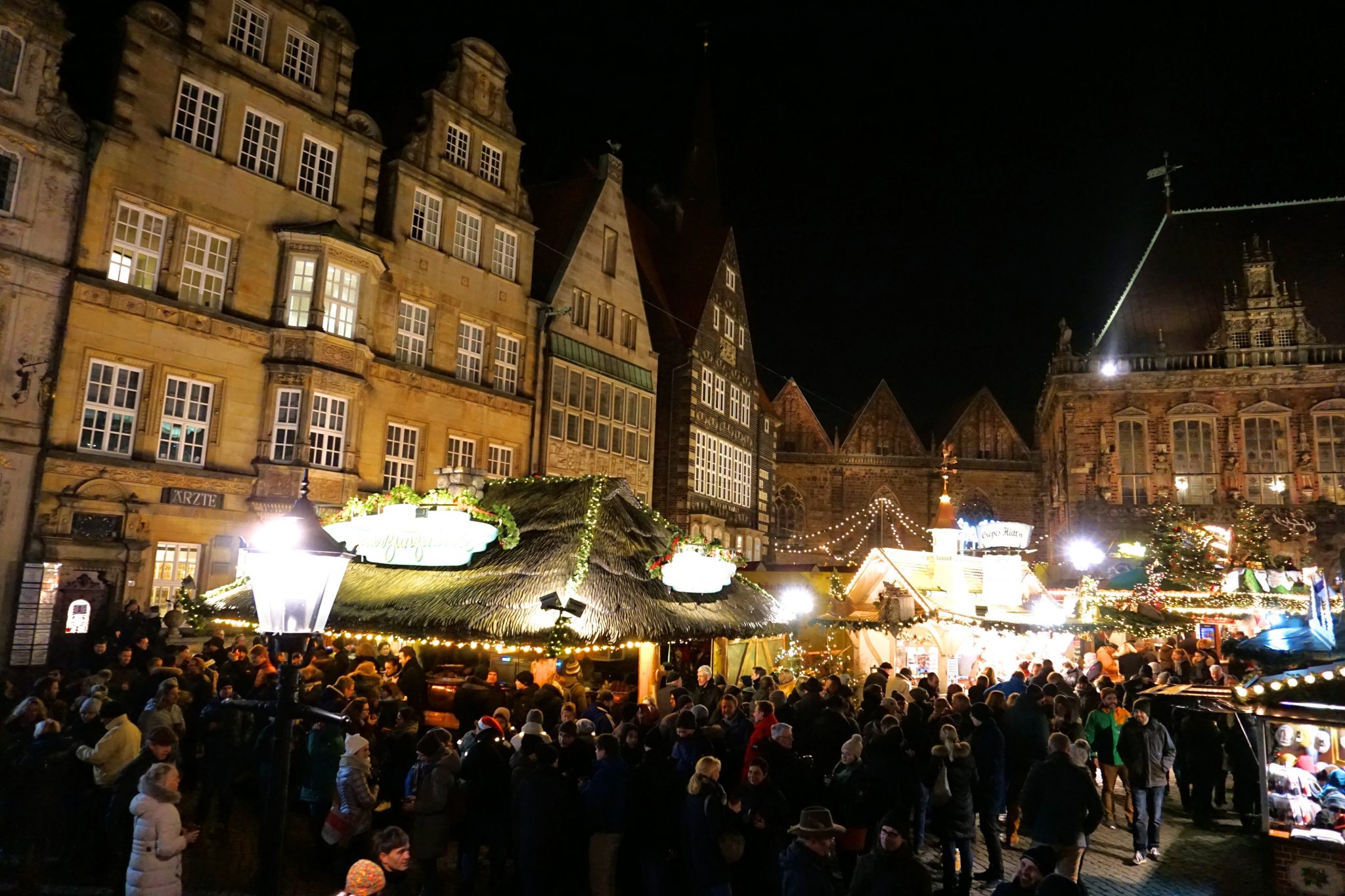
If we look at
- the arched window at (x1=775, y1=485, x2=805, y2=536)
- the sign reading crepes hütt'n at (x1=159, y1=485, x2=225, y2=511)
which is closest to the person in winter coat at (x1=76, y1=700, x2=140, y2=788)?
the sign reading crepes hütt'n at (x1=159, y1=485, x2=225, y2=511)

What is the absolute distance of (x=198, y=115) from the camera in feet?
56.5

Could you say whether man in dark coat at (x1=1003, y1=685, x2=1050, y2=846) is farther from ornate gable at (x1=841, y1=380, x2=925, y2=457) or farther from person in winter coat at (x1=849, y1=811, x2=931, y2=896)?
ornate gable at (x1=841, y1=380, x2=925, y2=457)

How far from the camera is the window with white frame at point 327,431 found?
18.1 metres

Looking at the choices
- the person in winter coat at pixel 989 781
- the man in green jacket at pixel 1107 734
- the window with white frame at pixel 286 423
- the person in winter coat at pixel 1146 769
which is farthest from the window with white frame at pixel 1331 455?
the window with white frame at pixel 286 423

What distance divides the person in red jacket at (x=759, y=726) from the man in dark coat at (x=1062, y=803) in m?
2.39

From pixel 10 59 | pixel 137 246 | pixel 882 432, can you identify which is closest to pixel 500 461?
pixel 137 246

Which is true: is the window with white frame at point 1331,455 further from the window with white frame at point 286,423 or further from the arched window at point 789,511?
the window with white frame at point 286,423

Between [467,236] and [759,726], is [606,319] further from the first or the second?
[759,726]

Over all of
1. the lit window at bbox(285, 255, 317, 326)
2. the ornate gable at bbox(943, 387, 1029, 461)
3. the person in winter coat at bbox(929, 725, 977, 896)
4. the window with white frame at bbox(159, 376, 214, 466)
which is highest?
the ornate gable at bbox(943, 387, 1029, 461)

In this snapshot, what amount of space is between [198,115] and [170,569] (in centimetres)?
920

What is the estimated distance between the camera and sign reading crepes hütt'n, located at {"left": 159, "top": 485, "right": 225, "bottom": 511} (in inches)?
637

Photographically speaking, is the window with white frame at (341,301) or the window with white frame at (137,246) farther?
the window with white frame at (341,301)

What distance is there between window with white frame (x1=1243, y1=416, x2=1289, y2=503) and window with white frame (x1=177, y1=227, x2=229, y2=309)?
38.4 metres

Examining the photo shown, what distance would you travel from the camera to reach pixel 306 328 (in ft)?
58.9
